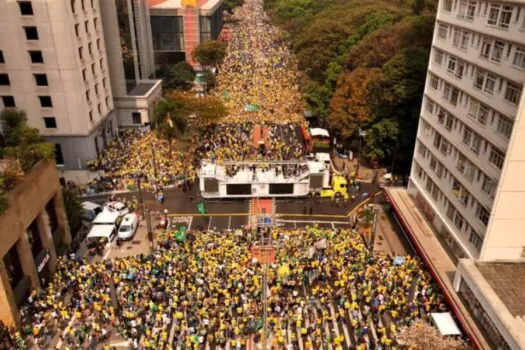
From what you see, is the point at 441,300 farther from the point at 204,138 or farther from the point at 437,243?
the point at 204,138

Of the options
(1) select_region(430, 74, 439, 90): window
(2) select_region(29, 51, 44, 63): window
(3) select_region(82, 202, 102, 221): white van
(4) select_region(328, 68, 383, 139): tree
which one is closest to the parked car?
(3) select_region(82, 202, 102, 221): white van

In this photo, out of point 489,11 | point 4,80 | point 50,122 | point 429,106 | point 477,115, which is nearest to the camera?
point 489,11

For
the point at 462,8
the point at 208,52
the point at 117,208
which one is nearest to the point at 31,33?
the point at 117,208

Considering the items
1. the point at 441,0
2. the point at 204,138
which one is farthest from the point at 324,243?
the point at 204,138

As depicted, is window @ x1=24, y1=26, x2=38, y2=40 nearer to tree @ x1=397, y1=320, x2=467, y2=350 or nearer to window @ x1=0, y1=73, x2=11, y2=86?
window @ x1=0, y1=73, x2=11, y2=86

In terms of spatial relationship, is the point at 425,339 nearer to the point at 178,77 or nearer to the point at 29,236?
the point at 29,236
